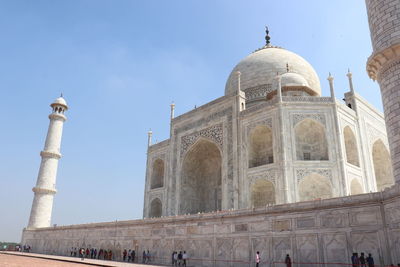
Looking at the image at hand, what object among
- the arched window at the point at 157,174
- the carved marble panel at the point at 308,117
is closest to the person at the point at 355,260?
the carved marble panel at the point at 308,117

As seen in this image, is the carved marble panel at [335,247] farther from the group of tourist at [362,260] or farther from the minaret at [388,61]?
the minaret at [388,61]

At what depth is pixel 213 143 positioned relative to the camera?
1805 cm

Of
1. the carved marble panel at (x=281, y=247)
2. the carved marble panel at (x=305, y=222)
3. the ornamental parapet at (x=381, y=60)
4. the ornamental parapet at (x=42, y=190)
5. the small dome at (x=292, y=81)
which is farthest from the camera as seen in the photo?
the ornamental parapet at (x=42, y=190)

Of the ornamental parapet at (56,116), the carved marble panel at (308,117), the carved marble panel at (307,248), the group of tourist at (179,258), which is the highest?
the ornamental parapet at (56,116)

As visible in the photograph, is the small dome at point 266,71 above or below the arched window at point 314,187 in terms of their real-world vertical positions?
above

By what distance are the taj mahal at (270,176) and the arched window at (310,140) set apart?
48mm

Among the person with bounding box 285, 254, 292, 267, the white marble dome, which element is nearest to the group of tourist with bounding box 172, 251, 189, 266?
the person with bounding box 285, 254, 292, 267

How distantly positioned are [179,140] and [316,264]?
493 inches

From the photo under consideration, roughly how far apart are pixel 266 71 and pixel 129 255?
46.3 ft

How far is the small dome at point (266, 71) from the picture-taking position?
21.8 m

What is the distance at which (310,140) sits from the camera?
15.7 m

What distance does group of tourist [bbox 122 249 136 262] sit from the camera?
546 inches

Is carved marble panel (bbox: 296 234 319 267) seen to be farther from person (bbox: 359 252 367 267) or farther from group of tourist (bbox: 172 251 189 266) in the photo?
group of tourist (bbox: 172 251 189 266)

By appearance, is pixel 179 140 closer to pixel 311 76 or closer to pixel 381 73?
pixel 311 76
